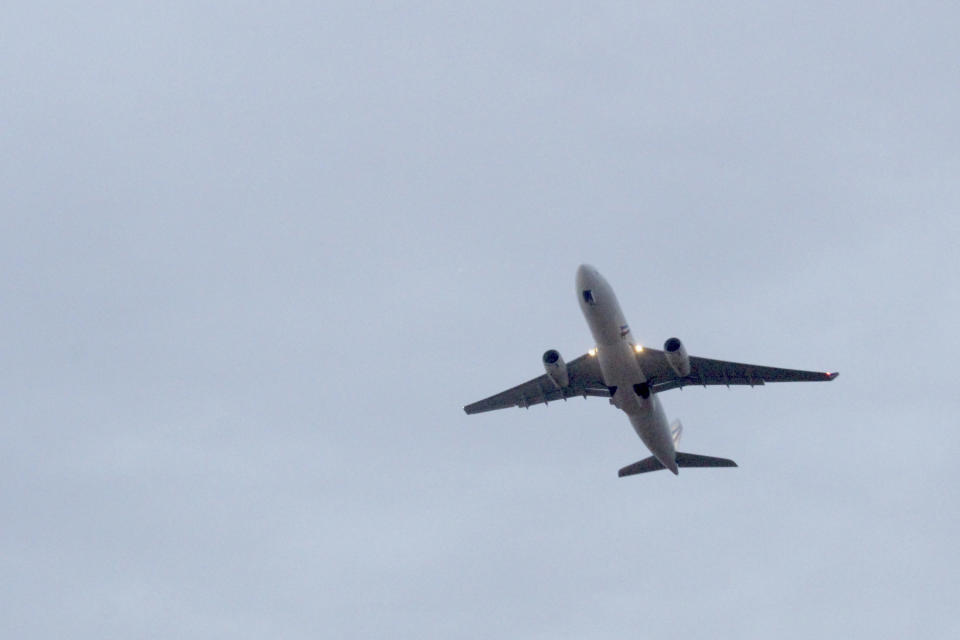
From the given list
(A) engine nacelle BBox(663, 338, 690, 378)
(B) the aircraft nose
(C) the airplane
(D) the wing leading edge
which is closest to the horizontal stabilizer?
(C) the airplane

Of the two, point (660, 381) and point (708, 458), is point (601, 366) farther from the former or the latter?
point (708, 458)

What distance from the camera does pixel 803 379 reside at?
69.9 meters

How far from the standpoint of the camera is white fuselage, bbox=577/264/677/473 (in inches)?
2470

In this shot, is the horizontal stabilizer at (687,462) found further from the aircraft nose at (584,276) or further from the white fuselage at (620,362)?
the aircraft nose at (584,276)

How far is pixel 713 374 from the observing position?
2803 inches

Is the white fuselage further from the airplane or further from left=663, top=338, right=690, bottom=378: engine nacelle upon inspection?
left=663, top=338, right=690, bottom=378: engine nacelle

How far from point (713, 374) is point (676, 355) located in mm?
5373

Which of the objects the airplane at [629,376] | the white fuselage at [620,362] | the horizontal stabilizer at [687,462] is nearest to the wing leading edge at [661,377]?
the airplane at [629,376]

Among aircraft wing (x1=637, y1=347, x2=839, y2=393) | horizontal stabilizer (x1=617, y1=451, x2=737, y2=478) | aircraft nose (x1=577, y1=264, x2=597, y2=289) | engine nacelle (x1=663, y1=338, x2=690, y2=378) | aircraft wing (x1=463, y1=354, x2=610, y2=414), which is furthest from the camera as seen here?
horizontal stabilizer (x1=617, y1=451, x2=737, y2=478)

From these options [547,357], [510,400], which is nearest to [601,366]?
[547,357]

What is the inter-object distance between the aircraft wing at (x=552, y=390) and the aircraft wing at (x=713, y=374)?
9.14 feet

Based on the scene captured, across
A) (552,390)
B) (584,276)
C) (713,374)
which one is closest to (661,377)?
(713,374)

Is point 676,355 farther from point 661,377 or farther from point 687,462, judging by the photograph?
point 687,462

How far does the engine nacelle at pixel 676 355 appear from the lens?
66.6m
